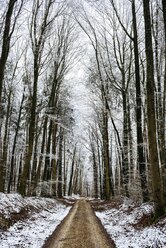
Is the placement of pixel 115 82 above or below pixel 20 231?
above

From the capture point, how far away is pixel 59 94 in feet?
77.5

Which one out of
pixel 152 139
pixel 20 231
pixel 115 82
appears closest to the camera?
pixel 20 231

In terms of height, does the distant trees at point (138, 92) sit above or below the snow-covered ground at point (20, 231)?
above

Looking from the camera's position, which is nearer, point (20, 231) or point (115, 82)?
point (20, 231)

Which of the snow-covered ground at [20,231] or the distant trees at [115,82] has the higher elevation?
the distant trees at [115,82]

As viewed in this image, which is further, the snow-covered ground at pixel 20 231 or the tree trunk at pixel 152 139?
the tree trunk at pixel 152 139

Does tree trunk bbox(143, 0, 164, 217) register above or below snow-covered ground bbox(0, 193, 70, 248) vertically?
above

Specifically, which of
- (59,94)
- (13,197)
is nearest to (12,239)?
(13,197)

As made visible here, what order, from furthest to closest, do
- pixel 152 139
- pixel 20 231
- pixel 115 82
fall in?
pixel 115 82 < pixel 152 139 < pixel 20 231

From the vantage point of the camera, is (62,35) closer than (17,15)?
No

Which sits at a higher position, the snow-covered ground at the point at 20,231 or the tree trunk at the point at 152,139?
the tree trunk at the point at 152,139

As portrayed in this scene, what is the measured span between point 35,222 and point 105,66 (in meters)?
12.9

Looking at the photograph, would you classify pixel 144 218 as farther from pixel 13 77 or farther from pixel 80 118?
pixel 80 118

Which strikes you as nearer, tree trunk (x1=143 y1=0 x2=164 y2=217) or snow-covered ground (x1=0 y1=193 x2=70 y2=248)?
snow-covered ground (x1=0 y1=193 x2=70 y2=248)
